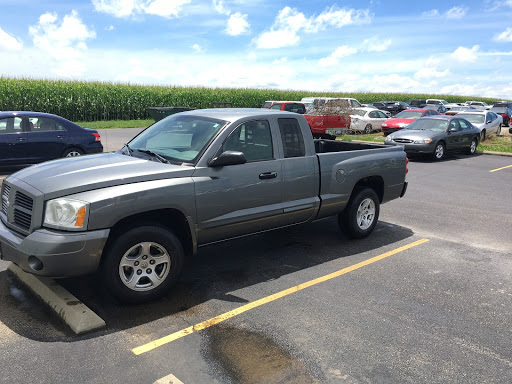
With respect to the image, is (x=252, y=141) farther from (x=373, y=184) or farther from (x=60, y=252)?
(x=373, y=184)

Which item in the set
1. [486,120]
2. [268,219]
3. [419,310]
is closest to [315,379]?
[419,310]

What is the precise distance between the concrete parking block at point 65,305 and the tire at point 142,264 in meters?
0.31

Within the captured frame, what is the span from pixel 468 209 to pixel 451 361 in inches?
232

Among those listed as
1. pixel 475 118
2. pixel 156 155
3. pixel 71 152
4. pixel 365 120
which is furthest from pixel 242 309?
pixel 365 120

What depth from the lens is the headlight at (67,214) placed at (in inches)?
154

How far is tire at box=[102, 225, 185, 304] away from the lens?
162 inches

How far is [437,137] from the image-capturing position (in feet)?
51.6

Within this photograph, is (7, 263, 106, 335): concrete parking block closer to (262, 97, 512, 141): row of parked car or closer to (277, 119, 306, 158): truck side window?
(277, 119, 306, 158): truck side window

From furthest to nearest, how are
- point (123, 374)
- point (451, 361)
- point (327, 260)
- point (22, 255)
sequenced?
1. point (327, 260)
2. point (22, 255)
3. point (451, 361)
4. point (123, 374)

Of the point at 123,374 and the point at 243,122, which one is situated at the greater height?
the point at 243,122

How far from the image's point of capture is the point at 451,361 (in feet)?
11.8

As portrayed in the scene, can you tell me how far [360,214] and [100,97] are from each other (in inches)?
1210

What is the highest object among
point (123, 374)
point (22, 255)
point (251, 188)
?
point (251, 188)

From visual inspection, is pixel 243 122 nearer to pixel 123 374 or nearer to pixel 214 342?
pixel 214 342
